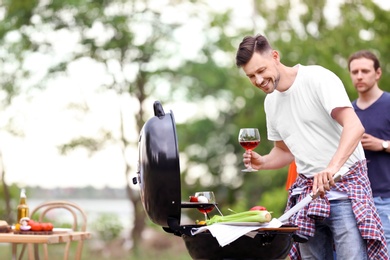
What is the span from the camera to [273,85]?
322 cm

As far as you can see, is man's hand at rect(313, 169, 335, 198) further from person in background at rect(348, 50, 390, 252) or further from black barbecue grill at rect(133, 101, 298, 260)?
person in background at rect(348, 50, 390, 252)

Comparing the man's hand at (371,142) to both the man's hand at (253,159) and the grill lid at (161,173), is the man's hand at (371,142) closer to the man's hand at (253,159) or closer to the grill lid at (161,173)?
the man's hand at (253,159)

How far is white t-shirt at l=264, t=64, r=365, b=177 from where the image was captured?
319 cm

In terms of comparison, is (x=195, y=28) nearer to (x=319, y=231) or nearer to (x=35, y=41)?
(x=35, y=41)

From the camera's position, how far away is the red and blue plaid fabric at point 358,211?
3.16m

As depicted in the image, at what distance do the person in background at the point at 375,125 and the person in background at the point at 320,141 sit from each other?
2.66 feet

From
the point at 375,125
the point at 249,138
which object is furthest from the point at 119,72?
the point at 249,138

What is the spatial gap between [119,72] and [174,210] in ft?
28.3

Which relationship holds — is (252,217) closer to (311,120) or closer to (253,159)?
(311,120)

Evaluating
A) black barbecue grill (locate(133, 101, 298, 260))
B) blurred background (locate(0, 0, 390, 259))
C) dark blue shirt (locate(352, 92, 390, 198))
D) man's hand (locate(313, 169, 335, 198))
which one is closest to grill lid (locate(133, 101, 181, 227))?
black barbecue grill (locate(133, 101, 298, 260))

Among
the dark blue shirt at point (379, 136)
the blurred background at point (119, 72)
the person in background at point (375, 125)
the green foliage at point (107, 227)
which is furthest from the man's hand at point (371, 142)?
the green foliage at point (107, 227)

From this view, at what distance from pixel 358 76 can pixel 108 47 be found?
7315 mm

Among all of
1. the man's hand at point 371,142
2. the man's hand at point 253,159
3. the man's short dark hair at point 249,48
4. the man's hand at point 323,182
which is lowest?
the man's hand at point 323,182

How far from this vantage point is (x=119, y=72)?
11.5 metres
